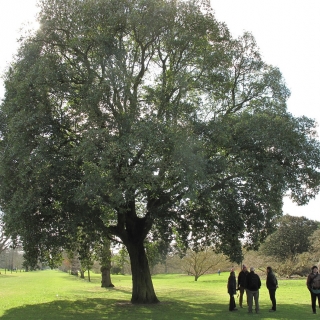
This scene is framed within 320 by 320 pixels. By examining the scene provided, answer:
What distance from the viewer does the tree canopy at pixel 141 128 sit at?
50.1 feet

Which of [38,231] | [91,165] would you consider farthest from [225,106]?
[38,231]

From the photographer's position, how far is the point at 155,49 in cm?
1944

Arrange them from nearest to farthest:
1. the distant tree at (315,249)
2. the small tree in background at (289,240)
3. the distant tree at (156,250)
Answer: the distant tree at (156,250), the distant tree at (315,249), the small tree in background at (289,240)

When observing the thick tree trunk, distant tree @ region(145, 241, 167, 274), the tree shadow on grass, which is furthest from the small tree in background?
the tree shadow on grass

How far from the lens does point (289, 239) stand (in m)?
62.3

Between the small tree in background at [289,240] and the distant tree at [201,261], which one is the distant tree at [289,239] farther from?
the distant tree at [201,261]

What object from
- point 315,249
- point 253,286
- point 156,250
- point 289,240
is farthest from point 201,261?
point 253,286

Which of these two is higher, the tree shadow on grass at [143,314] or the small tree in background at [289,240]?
the small tree in background at [289,240]

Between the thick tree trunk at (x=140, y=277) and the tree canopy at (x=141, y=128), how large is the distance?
2534 mm

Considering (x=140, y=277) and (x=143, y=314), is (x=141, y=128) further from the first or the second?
(x=140, y=277)

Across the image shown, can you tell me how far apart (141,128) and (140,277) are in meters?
9.77


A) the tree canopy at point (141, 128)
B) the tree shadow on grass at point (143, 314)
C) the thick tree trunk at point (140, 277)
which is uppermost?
the tree canopy at point (141, 128)

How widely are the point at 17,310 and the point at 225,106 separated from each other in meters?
14.4

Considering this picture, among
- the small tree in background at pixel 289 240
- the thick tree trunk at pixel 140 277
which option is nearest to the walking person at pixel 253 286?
the thick tree trunk at pixel 140 277
